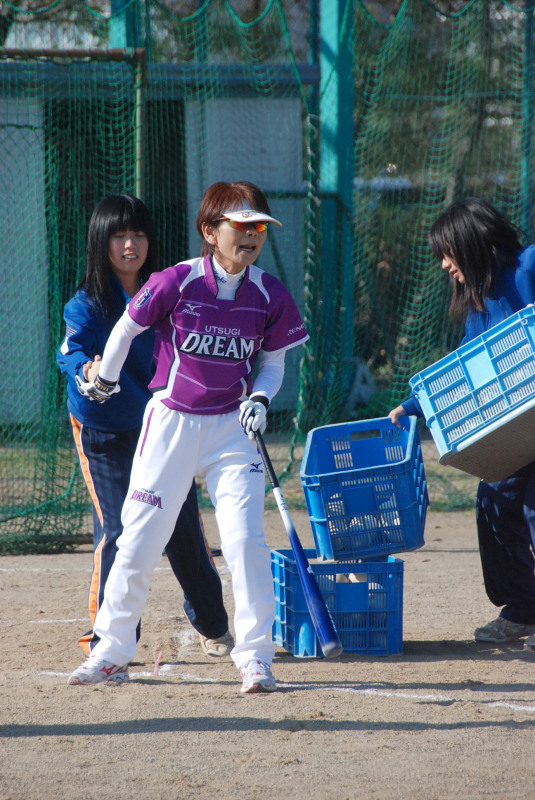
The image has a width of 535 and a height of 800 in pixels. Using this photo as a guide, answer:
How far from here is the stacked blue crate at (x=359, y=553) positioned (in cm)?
462

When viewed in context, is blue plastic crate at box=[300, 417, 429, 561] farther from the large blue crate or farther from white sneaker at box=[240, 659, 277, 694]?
white sneaker at box=[240, 659, 277, 694]

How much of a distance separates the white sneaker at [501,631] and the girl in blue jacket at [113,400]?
1.33m

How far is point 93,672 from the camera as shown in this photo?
411 cm

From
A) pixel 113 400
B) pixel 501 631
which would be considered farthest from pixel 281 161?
pixel 501 631

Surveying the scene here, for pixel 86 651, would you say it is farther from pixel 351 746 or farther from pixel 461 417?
pixel 461 417

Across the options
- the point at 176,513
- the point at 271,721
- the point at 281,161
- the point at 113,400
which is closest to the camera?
the point at 271,721

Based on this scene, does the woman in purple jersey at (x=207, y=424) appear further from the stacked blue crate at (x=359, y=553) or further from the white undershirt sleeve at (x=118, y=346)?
the stacked blue crate at (x=359, y=553)

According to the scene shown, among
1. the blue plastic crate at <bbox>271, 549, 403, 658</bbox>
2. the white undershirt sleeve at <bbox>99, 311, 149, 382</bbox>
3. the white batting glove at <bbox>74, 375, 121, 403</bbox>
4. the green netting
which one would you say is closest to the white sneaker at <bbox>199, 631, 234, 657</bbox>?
the blue plastic crate at <bbox>271, 549, 403, 658</bbox>

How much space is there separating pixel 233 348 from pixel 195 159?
24.2 feet

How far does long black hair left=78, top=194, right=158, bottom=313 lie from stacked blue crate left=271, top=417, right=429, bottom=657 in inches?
49.2

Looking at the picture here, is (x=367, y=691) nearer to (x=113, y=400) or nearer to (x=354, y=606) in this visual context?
(x=354, y=606)

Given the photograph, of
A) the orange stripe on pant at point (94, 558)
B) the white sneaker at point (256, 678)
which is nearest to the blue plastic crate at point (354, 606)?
the white sneaker at point (256, 678)

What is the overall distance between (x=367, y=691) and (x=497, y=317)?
1720mm

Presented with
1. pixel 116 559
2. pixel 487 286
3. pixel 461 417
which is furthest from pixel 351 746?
pixel 487 286
